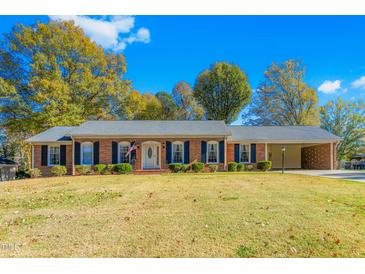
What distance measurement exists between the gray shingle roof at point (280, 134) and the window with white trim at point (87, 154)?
10.7m

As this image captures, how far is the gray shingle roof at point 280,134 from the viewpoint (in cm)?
1869

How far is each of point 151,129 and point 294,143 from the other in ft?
39.5

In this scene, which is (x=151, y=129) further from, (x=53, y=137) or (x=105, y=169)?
(x=53, y=137)

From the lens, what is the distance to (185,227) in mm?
4477

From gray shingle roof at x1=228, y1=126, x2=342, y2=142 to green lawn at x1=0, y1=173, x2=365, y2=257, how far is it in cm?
1212

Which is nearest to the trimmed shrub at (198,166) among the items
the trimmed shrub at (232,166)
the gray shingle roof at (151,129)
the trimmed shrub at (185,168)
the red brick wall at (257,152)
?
the trimmed shrub at (185,168)

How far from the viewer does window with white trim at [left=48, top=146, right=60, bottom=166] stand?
17.3 meters

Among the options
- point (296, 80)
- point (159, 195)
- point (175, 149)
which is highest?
point (296, 80)

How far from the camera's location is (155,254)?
343cm

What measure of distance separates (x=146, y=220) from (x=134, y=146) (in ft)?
41.5

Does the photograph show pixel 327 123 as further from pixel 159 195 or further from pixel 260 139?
pixel 159 195

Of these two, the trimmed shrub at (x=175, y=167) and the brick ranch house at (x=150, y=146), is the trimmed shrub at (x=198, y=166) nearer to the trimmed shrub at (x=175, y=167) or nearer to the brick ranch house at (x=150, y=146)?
the brick ranch house at (x=150, y=146)
